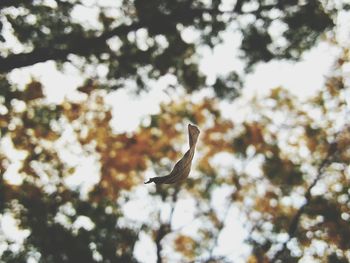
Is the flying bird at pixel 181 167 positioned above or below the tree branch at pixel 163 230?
below

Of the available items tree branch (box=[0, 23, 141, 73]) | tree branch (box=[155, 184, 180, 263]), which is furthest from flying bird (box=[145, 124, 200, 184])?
tree branch (box=[155, 184, 180, 263])

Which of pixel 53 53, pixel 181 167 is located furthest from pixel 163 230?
pixel 181 167

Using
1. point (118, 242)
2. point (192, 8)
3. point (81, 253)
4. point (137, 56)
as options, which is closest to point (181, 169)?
point (192, 8)

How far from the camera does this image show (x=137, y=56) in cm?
777

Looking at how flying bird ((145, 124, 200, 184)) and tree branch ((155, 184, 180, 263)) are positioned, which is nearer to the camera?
flying bird ((145, 124, 200, 184))

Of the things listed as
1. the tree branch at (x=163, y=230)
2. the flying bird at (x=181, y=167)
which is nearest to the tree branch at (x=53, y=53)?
the flying bird at (x=181, y=167)

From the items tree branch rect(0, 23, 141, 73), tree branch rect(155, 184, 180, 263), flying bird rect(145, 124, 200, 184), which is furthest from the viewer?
tree branch rect(155, 184, 180, 263)

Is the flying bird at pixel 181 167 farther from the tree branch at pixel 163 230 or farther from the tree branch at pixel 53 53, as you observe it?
the tree branch at pixel 163 230

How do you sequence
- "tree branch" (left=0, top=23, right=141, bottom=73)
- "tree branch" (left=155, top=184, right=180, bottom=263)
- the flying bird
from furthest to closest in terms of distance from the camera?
"tree branch" (left=155, top=184, right=180, bottom=263) < "tree branch" (left=0, top=23, right=141, bottom=73) < the flying bird

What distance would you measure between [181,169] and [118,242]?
24.5 feet

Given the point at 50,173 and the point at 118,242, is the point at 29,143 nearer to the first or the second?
the point at 50,173

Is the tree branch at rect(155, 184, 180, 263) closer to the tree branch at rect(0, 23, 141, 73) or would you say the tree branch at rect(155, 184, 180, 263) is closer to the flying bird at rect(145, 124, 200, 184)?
the tree branch at rect(0, 23, 141, 73)

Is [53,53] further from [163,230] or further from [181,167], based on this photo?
[163,230]

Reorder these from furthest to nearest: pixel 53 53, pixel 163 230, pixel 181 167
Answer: pixel 163 230, pixel 53 53, pixel 181 167
